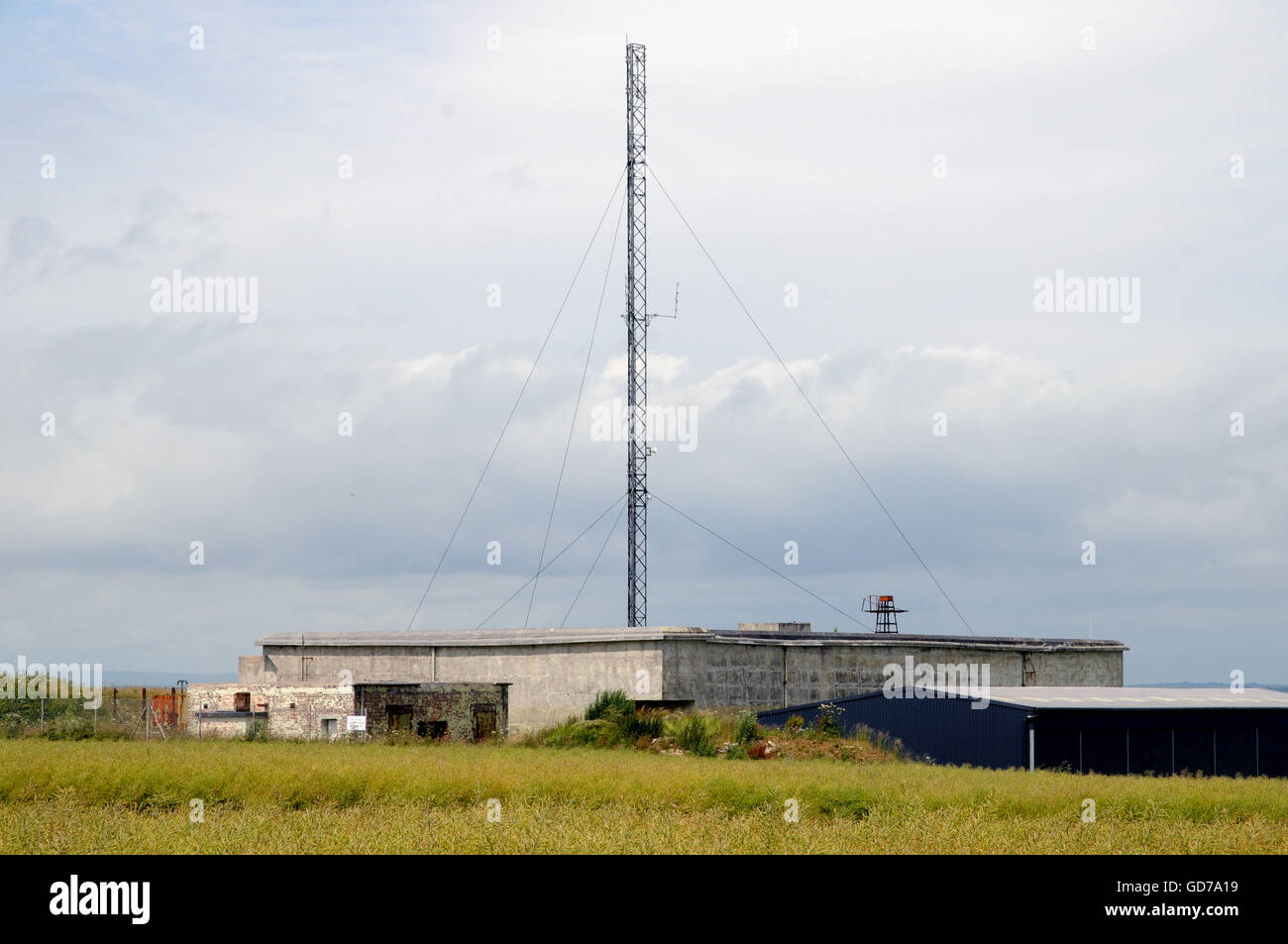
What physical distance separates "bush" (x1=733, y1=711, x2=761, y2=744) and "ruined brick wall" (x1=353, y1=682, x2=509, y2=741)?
9546 mm

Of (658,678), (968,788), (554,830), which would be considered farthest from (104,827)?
(658,678)

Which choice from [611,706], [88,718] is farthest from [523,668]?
[88,718]

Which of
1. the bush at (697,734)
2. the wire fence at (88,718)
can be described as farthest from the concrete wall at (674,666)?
the wire fence at (88,718)

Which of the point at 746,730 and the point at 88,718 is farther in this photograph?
the point at 88,718

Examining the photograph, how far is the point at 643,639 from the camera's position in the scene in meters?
46.1

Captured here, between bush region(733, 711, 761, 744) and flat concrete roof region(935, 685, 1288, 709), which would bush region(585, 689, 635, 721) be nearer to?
bush region(733, 711, 761, 744)

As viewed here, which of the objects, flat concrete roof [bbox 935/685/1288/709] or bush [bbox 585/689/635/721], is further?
bush [bbox 585/689/635/721]

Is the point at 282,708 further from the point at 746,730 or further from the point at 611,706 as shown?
the point at 746,730

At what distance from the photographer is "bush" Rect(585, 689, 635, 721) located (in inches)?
1774

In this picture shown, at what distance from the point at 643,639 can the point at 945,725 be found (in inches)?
432
